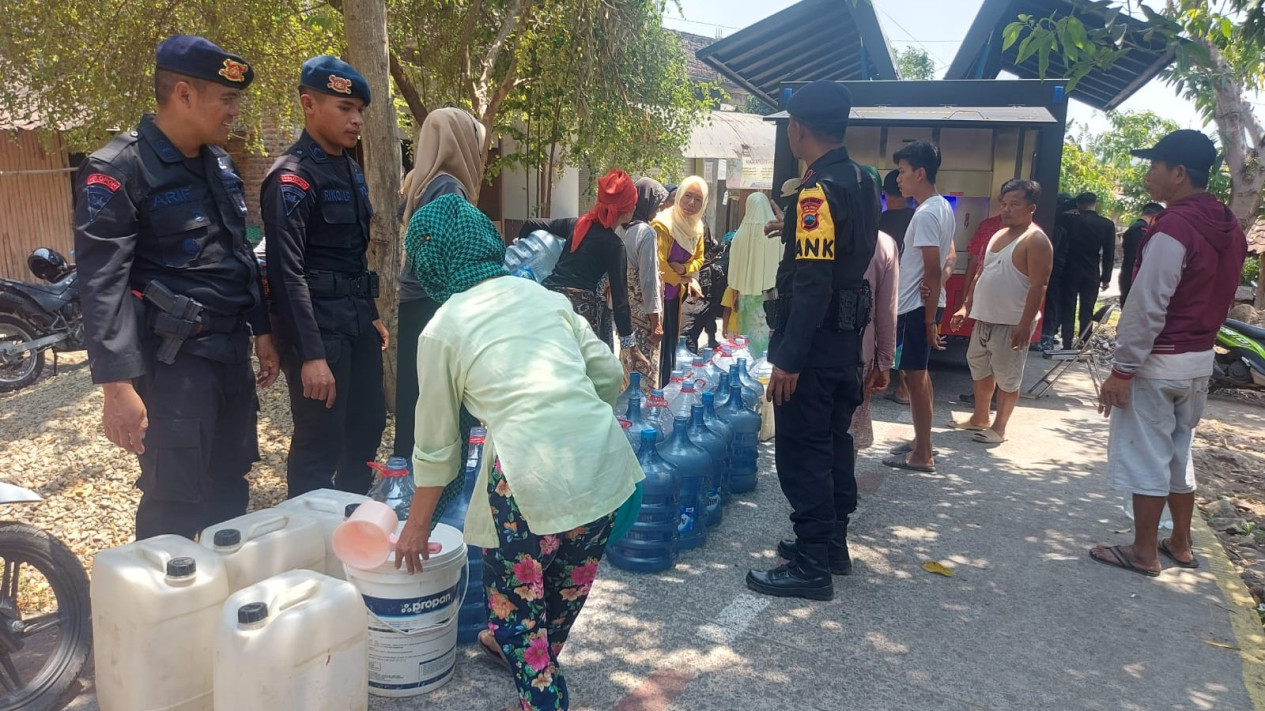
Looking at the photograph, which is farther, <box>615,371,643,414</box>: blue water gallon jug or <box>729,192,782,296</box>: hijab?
<box>729,192,782,296</box>: hijab

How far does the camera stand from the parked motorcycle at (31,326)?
731 centimetres

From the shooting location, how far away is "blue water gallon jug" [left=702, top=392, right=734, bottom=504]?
4277mm

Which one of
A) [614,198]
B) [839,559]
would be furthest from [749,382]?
[839,559]

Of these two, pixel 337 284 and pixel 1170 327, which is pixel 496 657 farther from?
pixel 1170 327

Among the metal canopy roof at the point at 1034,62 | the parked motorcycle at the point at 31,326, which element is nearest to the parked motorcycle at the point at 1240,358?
the metal canopy roof at the point at 1034,62

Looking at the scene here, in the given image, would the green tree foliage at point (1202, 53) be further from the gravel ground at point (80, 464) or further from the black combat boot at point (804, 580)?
the gravel ground at point (80, 464)

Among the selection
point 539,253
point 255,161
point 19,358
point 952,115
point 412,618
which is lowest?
point 19,358

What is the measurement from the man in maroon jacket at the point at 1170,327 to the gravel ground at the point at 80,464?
13.8ft

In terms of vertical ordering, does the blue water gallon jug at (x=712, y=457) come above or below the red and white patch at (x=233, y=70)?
below

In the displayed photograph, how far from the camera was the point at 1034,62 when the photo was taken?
31.8ft

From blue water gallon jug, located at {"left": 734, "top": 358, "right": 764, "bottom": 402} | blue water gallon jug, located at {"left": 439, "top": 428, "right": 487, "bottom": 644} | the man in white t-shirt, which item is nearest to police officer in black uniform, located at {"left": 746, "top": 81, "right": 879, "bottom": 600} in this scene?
blue water gallon jug, located at {"left": 439, "top": 428, "right": 487, "bottom": 644}

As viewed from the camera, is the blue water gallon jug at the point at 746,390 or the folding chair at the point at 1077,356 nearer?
the blue water gallon jug at the point at 746,390

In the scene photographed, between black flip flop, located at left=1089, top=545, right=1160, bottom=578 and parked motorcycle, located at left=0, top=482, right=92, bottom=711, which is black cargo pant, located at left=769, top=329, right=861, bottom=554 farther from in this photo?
parked motorcycle, located at left=0, top=482, right=92, bottom=711

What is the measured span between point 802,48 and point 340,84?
25.1 ft
